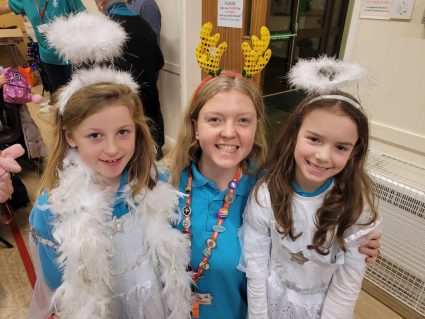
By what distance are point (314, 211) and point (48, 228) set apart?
0.92m

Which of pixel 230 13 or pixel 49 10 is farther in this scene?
pixel 230 13

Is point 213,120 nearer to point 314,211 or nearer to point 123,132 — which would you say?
point 123,132

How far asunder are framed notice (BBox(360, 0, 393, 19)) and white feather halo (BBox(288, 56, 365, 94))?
39.9 inches

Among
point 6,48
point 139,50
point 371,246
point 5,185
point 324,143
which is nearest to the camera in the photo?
point 324,143

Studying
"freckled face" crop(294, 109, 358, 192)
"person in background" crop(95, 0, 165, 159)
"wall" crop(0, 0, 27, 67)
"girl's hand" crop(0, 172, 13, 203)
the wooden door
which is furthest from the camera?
"wall" crop(0, 0, 27, 67)

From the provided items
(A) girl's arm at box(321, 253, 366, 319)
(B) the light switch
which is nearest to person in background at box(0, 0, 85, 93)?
(B) the light switch

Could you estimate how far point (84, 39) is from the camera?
1.03 metres

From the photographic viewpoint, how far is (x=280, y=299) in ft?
3.87

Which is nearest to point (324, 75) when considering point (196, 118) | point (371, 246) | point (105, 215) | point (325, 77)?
point (325, 77)

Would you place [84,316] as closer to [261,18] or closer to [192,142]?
[192,142]

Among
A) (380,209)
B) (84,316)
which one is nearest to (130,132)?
(84,316)

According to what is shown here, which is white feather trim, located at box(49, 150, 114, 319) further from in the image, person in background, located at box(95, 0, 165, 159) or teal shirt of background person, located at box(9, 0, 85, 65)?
teal shirt of background person, located at box(9, 0, 85, 65)

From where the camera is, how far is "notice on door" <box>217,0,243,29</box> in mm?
2707

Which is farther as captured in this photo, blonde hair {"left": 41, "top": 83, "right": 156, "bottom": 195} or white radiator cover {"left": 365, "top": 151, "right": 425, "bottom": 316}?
white radiator cover {"left": 365, "top": 151, "right": 425, "bottom": 316}
